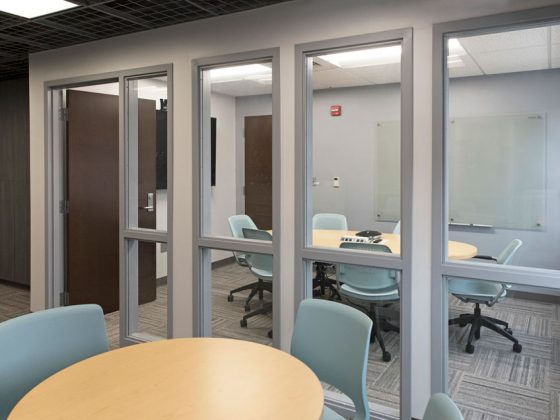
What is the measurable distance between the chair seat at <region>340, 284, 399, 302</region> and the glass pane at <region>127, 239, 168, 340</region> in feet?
4.25

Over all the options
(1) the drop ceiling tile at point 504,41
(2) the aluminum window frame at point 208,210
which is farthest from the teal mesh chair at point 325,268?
(1) the drop ceiling tile at point 504,41

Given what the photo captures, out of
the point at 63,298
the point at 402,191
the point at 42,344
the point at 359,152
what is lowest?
the point at 63,298

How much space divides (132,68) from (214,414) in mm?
2697

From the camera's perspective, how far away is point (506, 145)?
3443 millimetres

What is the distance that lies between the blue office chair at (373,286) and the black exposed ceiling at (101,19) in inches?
60.2

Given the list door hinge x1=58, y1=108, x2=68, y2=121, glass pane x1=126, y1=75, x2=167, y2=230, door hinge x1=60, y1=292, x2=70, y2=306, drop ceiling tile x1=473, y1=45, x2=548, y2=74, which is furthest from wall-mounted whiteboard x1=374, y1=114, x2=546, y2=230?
door hinge x1=60, y1=292, x2=70, y2=306

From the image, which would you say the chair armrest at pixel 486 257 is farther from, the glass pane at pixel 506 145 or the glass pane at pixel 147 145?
the glass pane at pixel 147 145

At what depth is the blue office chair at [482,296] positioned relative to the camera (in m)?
2.37

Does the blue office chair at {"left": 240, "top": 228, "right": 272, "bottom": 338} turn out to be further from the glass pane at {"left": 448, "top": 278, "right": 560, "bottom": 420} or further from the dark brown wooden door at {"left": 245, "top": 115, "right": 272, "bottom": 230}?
the glass pane at {"left": 448, "top": 278, "right": 560, "bottom": 420}

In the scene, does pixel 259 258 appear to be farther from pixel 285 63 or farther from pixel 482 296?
pixel 482 296

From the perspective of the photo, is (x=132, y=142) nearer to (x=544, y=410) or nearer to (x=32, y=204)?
(x=32, y=204)

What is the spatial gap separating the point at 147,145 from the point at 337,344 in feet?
7.81

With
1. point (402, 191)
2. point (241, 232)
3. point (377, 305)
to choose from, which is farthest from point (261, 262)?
point (402, 191)

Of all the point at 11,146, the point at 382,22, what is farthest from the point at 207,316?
the point at 11,146
